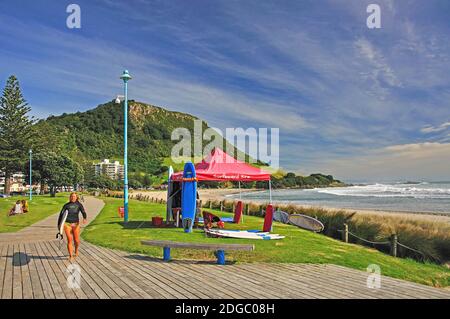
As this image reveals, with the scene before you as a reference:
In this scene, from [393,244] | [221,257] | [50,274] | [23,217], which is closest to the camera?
[50,274]

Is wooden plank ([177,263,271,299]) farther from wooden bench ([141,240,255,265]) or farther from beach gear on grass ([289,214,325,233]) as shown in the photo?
beach gear on grass ([289,214,325,233])

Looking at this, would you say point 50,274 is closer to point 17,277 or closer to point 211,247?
point 17,277

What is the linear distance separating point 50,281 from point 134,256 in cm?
263

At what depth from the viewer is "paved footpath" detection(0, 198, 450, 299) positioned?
5871mm

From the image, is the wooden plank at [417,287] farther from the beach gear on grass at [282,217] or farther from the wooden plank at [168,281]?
the beach gear on grass at [282,217]

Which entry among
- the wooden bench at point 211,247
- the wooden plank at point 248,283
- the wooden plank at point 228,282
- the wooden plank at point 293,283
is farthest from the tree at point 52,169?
the wooden plank at point 293,283

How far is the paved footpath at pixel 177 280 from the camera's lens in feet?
19.3

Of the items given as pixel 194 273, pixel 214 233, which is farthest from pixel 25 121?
pixel 194 273

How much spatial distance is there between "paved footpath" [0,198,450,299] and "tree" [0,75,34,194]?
54.5m

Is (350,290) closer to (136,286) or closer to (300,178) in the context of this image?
(136,286)

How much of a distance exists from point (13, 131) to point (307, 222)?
54474 millimetres

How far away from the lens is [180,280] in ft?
22.0

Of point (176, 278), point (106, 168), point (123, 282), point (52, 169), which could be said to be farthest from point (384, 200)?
point (106, 168)

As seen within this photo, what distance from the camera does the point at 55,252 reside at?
31.0 feet
